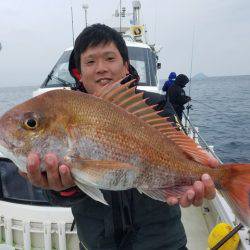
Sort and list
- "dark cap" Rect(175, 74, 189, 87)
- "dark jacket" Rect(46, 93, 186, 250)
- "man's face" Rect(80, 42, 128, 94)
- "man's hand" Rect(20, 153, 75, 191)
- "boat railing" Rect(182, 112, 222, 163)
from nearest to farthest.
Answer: "man's hand" Rect(20, 153, 75, 191)
"dark jacket" Rect(46, 93, 186, 250)
"man's face" Rect(80, 42, 128, 94)
"boat railing" Rect(182, 112, 222, 163)
"dark cap" Rect(175, 74, 189, 87)

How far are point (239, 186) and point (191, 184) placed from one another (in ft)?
0.92

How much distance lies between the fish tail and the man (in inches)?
4.1

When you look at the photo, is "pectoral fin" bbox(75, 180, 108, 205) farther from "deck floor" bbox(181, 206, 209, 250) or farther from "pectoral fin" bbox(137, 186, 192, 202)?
"deck floor" bbox(181, 206, 209, 250)

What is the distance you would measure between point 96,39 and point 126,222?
1269mm

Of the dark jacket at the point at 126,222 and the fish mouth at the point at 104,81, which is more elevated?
the fish mouth at the point at 104,81

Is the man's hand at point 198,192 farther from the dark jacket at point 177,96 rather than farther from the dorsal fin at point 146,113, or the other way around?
the dark jacket at point 177,96

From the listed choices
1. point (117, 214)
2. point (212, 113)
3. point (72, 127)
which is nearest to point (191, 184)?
point (117, 214)

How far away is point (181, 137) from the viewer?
2383 mm

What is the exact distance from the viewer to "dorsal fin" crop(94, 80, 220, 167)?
222cm

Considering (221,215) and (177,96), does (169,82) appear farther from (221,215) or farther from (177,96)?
(221,215)

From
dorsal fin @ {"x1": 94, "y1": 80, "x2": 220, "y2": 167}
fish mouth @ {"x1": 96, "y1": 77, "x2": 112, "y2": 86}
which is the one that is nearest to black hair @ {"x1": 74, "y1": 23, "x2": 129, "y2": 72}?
fish mouth @ {"x1": 96, "y1": 77, "x2": 112, "y2": 86}

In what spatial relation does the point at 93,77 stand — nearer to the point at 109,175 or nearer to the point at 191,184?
the point at 109,175

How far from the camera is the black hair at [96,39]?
2.64 meters

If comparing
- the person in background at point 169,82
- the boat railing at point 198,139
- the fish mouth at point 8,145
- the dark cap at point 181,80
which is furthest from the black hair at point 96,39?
the person in background at point 169,82
